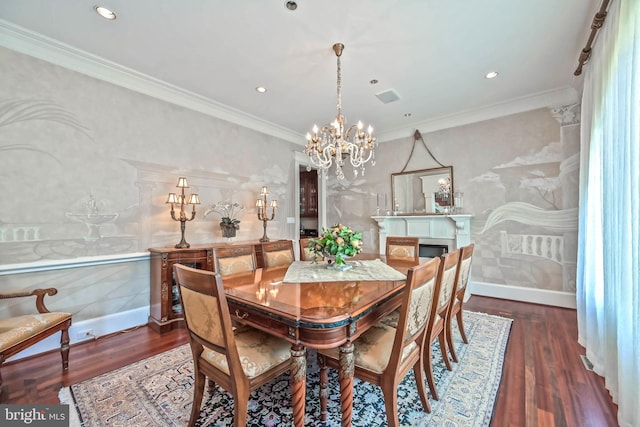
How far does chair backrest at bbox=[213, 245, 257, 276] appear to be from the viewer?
227 centimetres

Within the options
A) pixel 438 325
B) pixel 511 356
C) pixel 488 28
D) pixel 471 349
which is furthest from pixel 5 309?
pixel 488 28

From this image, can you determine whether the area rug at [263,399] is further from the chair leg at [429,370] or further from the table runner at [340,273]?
the table runner at [340,273]

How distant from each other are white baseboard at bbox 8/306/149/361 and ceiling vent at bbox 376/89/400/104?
13.2 feet

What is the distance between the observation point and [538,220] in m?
3.64

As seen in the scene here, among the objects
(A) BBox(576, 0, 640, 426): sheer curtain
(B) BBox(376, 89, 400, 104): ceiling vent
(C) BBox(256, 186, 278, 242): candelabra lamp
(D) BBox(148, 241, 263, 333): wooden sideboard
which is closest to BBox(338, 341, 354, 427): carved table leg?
(A) BBox(576, 0, 640, 426): sheer curtain

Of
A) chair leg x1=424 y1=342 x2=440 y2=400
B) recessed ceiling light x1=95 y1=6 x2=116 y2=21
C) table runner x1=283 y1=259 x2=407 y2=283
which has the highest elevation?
recessed ceiling light x1=95 y1=6 x2=116 y2=21

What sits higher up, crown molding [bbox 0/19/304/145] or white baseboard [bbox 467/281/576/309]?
crown molding [bbox 0/19/304/145]

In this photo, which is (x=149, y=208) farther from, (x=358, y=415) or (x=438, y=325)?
(x=438, y=325)

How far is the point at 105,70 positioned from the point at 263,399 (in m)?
3.57

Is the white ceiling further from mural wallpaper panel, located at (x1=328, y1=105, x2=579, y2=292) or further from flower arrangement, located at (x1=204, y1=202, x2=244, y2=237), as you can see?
flower arrangement, located at (x1=204, y1=202, x2=244, y2=237)

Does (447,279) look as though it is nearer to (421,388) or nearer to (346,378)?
(421,388)

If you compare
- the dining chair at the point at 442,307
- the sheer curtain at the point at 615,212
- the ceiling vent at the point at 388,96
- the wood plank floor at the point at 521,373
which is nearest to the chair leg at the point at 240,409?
the dining chair at the point at 442,307

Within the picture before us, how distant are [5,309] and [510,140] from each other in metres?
6.16

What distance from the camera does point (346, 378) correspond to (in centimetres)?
135
